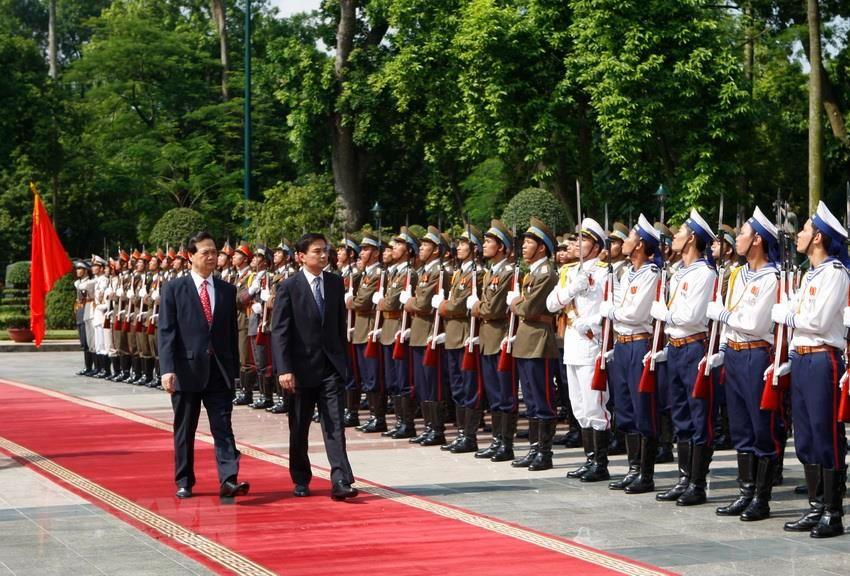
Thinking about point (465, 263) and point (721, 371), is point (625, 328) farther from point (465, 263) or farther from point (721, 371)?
point (465, 263)

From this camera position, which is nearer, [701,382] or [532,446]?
[701,382]

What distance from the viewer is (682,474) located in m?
10.1

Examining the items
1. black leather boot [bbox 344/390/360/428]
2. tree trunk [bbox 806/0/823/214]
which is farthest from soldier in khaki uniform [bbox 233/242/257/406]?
tree trunk [bbox 806/0/823/214]

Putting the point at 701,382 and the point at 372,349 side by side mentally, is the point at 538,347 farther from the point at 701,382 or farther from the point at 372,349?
the point at 372,349

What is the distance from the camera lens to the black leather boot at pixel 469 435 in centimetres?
1290

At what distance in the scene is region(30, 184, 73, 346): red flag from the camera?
18203 millimetres

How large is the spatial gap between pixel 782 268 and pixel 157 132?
127 feet

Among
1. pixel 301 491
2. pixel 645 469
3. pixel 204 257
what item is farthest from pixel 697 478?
pixel 204 257

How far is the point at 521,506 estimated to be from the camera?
9797 millimetres

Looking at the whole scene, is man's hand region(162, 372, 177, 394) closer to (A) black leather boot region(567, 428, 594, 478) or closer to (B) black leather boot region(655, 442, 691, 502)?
(A) black leather boot region(567, 428, 594, 478)

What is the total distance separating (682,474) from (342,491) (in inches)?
94.7

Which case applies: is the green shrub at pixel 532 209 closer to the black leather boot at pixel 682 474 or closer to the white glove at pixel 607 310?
the white glove at pixel 607 310

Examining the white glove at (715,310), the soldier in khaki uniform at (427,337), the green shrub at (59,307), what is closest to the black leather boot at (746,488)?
the white glove at (715,310)

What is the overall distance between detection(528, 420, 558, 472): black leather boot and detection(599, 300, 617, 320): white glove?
1277 mm
